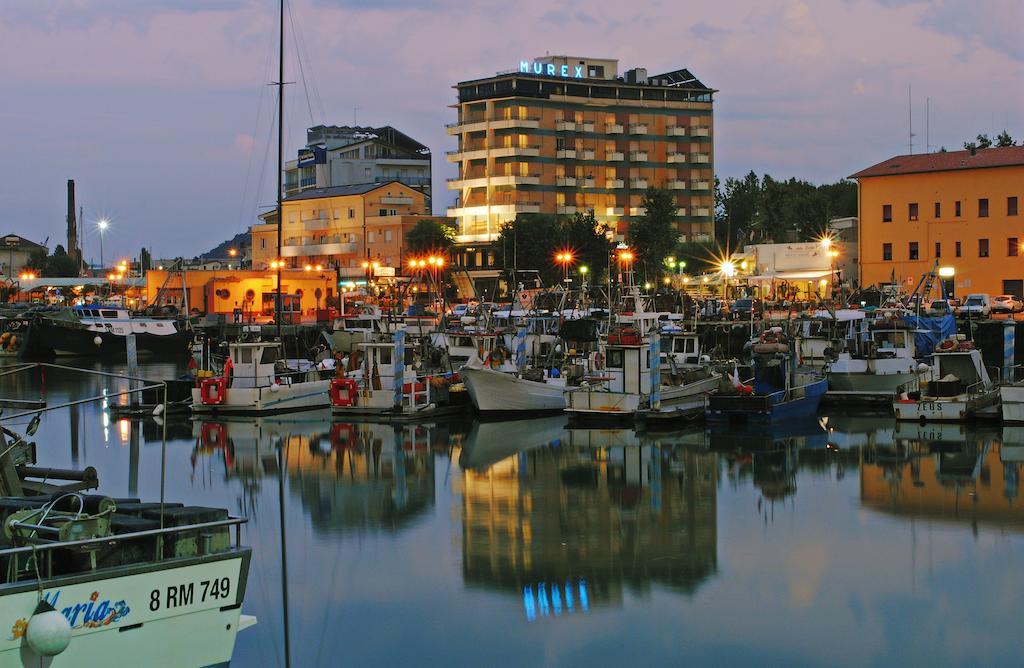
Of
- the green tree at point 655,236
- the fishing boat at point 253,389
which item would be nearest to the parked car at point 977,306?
the fishing boat at point 253,389

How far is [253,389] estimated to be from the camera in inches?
1358

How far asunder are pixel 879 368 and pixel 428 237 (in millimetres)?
57018

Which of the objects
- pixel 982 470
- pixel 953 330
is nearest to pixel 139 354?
pixel 953 330

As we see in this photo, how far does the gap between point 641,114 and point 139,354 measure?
49.8 meters

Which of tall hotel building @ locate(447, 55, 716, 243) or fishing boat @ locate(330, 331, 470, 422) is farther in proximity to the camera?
tall hotel building @ locate(447, 55, 716, 243)

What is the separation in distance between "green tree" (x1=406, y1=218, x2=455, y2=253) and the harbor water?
5700 cm

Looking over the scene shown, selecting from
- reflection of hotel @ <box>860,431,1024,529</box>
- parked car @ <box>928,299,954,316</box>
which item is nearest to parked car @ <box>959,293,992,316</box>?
parked car @ <box>928,299,954,316</box>

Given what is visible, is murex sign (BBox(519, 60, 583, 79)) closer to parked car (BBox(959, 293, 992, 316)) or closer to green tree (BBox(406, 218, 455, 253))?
green tree (BBox(406, 218, 455, 253))

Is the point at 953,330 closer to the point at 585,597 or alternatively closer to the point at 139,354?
the point at 585,597

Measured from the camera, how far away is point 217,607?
35.7 feet

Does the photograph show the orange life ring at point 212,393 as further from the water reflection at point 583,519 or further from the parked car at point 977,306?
the parked car at point 977,306

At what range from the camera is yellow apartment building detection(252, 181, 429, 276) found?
317 ft

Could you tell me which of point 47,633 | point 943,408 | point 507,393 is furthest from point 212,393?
point 47,633

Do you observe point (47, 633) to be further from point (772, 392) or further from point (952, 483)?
point (772, 392)
